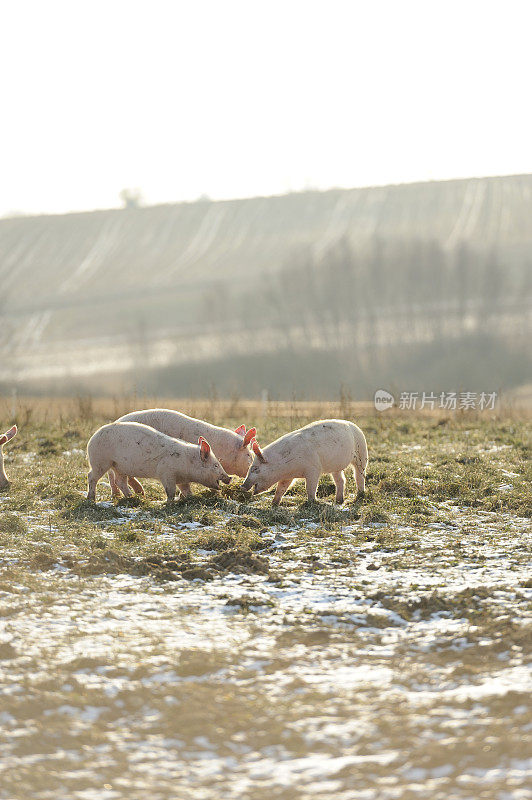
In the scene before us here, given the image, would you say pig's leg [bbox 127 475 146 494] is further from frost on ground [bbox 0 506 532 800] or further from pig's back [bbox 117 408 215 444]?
frost on ground [bbox 0 506 532 800]

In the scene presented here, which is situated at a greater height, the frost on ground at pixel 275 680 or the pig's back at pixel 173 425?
the pig's back at pixel 173 425

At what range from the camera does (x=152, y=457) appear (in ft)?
33.2

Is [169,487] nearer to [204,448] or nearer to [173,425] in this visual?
[204,448]

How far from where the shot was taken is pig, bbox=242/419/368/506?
1008 centimetres

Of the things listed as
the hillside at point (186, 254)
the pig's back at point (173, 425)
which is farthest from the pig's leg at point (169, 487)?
the hillside at point (186, 254)

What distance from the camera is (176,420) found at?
37.2 ft

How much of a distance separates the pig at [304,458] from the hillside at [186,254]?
→ 147 ft

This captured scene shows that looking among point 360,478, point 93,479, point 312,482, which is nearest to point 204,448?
point 312,482

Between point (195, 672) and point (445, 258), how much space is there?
201 ft

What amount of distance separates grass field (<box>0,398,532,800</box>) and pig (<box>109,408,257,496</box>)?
665 mm

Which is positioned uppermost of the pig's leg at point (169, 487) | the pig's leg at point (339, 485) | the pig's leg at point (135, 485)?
the pig's leg at point (169, 487)

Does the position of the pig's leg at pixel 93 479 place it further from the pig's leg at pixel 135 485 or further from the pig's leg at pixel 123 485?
the pig's leg at pixel 135 485

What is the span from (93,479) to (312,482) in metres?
2.61

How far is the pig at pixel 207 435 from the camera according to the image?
11.2 meters
